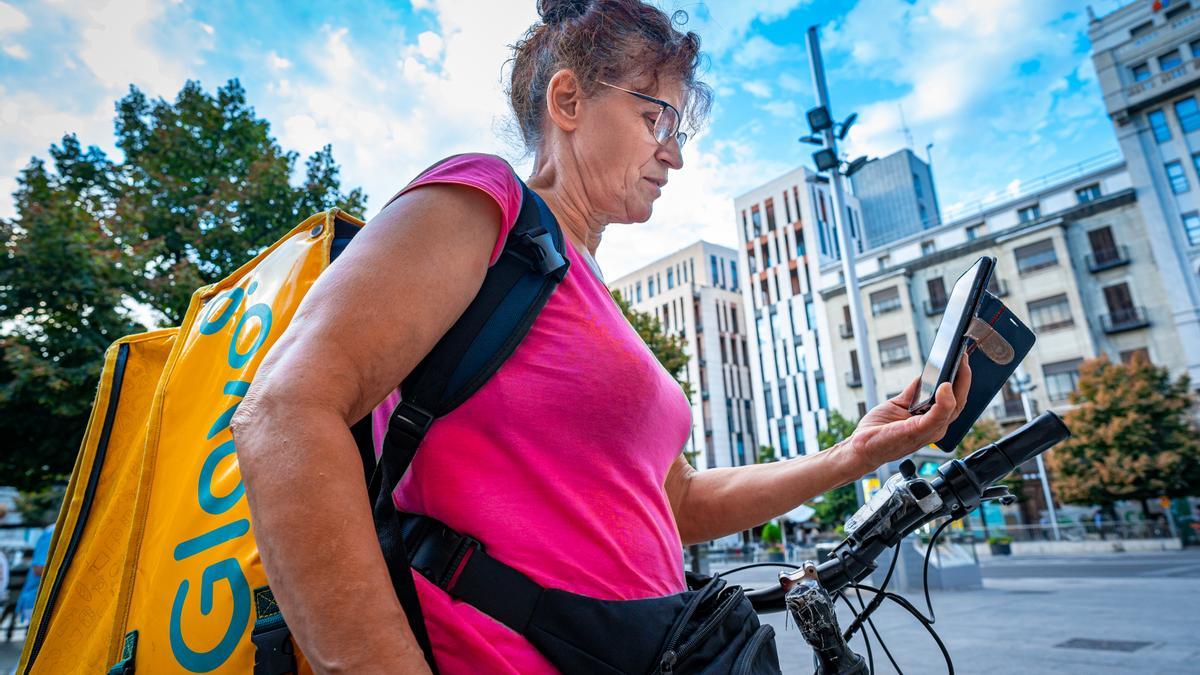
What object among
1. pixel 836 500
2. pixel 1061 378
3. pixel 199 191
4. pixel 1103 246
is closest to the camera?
pixel 199 191

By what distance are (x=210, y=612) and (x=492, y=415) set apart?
0.50 m

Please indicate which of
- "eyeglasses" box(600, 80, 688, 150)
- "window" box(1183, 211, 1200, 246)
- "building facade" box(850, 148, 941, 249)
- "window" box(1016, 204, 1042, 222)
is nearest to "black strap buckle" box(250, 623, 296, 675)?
"eyeglasses" box(600, 80, 688, 150)

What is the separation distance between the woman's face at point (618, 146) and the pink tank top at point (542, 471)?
35cm

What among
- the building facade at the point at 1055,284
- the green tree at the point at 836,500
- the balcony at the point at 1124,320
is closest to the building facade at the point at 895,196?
the building facade at the point at 1055,284

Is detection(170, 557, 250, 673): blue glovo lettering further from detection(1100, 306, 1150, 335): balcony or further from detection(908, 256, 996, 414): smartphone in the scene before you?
detection(1100, 306, 1150, 335): balcony

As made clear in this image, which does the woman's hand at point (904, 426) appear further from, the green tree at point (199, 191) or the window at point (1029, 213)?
the window at point (1029, 213)

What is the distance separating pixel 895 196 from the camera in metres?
45.9

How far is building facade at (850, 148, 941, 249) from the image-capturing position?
148 feet

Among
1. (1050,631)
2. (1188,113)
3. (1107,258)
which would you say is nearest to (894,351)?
(1107,258)

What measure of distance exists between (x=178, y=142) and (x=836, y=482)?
13.1m

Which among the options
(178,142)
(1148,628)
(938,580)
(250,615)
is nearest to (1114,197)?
(938,580)

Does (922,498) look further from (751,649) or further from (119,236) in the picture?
(119,236)

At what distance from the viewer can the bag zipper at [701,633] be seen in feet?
2.94

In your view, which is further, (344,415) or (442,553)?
(442,553)
